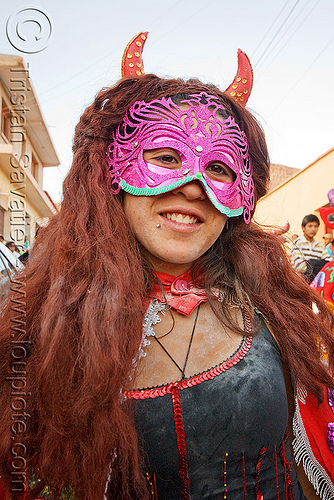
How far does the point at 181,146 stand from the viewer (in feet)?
4.66

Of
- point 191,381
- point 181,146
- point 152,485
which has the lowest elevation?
point 152,485

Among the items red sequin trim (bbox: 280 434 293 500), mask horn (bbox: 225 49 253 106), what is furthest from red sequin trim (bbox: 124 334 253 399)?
mask horn (bbox: 225 49 253 106)

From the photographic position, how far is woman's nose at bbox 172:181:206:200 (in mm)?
1411

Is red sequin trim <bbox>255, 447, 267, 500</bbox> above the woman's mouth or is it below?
below

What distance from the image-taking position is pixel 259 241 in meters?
1.78

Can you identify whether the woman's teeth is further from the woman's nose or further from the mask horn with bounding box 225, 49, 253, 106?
the mask horn with bounding box 225, 49, 253, 106

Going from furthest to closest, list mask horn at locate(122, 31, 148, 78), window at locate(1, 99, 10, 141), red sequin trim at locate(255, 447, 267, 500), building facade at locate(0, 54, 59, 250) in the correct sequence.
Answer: window at locate(1, 99, 10, 141) < building facade at locate(0, 54, 59, 250) < mask horn at locate(122, 31, 148, 78) < red sequin trim at locate(255, 447, 267, 500)

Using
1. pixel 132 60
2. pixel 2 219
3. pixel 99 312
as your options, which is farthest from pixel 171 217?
pixel 2 219

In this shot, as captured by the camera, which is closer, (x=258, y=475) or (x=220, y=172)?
(x=258, y=475)

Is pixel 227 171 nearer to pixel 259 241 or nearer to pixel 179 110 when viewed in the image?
pixel 179 110

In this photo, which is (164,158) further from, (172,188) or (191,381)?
(191,381)

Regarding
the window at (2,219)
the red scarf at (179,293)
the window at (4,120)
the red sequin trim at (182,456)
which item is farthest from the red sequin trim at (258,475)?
the window at (4,120)

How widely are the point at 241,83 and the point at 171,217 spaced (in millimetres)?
730

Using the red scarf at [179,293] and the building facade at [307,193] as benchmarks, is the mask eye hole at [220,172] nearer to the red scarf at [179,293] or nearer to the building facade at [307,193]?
the red scarf at [179,293]
